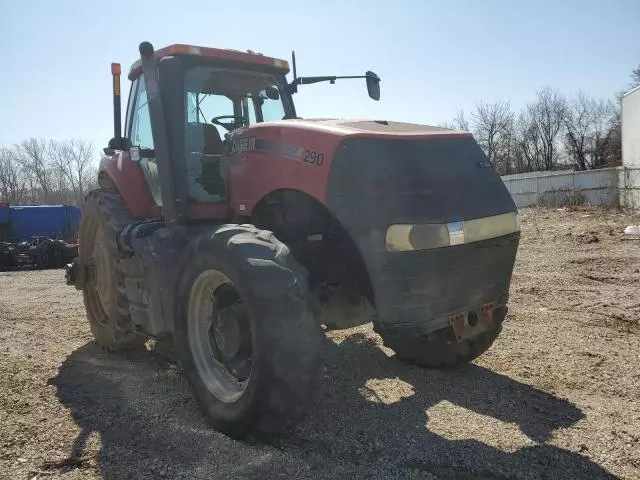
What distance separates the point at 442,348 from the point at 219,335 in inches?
69.0

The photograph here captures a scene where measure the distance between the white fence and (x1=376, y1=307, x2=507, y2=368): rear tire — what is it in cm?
1231

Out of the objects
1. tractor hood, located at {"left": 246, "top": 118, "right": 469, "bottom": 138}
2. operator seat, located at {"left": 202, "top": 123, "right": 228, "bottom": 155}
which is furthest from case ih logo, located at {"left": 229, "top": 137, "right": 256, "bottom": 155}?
operator seat, located at {"left": 202, "top": 123, "right": 228, "bottom": 155}

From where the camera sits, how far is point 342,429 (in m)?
3.28

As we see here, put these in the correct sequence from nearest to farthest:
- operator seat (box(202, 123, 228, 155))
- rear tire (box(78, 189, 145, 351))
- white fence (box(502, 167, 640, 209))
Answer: operator seat (box(202, 123, 228, 155)) → rear tire (box(78, 189, 145, 351)) → white fence (box(502, 167, 640, 209))

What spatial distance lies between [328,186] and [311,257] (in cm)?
66

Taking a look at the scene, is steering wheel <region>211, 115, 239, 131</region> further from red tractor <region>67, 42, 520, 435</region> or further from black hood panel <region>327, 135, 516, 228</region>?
black hood panel <region>327, 135, 516, 228</region>

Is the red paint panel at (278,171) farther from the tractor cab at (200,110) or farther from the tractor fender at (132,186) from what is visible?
the tractor fender at (132,186)

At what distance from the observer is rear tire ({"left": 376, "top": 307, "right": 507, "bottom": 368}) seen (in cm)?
390

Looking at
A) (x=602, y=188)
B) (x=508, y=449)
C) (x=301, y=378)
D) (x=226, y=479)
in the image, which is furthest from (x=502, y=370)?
(x=602, y=188)

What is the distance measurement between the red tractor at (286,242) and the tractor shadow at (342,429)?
0.20 metres

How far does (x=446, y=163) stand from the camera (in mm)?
3201

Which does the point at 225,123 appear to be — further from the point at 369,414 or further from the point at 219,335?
the point at 369,414

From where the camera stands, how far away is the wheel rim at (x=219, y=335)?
323 cm

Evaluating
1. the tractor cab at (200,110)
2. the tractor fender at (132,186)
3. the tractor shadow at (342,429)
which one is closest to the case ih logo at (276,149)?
the tractor cab at (200,110)
